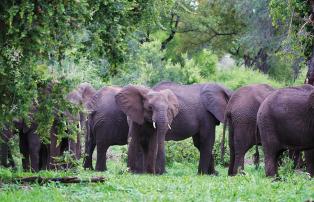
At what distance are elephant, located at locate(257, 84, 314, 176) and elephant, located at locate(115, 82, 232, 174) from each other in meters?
2.39

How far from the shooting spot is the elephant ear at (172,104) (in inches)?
670

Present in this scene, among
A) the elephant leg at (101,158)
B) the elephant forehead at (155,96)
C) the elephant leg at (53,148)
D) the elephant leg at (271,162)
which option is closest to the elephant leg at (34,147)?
the elephant leg at (53,148)

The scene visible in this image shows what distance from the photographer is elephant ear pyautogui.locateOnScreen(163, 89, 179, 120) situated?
17.0 metres

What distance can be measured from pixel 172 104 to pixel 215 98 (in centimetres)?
216

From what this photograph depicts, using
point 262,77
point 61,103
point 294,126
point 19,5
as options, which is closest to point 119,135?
point 294,126

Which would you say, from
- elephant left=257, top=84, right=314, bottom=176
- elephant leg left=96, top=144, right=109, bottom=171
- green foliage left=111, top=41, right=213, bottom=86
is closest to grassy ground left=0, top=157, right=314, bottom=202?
elephant left=257, top=84, right=314, bottom=176

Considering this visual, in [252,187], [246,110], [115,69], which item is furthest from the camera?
[246,110]

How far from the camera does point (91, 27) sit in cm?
1143

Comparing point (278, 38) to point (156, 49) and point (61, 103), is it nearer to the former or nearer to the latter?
point (156, 49)

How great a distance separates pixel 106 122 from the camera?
1931 cm

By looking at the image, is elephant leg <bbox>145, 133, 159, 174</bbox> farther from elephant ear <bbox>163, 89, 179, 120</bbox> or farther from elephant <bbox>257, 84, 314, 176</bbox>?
elephant <bbox>257, 84, 314, 176</bbox>

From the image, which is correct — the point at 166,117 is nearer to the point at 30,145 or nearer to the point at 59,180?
the point at 30,145

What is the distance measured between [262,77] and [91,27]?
26.4 m

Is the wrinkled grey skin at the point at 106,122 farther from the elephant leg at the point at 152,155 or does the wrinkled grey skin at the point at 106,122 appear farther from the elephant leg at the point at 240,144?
the elephant leg at the point at 240,144
